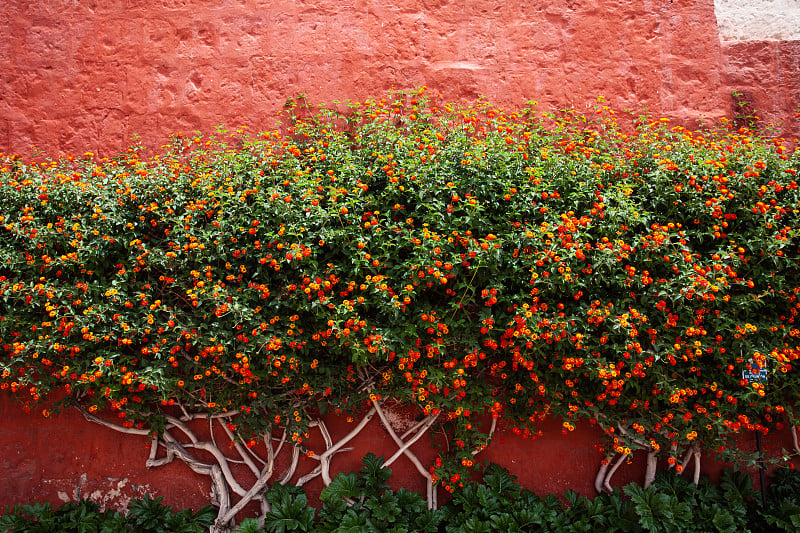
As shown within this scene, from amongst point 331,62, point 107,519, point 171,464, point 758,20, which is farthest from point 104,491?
point 758,20

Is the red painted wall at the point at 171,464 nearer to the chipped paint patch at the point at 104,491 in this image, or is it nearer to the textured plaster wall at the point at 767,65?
the chipped paint patch at the point at 104,491

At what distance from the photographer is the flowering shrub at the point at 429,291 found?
3.08m

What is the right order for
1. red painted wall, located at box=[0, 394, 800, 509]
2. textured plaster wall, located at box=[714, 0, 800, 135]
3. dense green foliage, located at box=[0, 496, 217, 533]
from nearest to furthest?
dense green foliage, located at box=[0, 496, 217, 533] < red painted wall, located at box=[0, 394, 800, 509] < textured plaster wall, located at box=[714, 0, 800, 135]

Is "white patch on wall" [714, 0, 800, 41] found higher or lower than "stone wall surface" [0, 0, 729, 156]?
higher

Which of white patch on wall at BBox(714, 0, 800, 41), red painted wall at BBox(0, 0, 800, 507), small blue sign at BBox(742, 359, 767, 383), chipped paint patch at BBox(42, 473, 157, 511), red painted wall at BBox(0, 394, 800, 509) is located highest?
white patch on wall at BBox(714, 0, 800, 41)

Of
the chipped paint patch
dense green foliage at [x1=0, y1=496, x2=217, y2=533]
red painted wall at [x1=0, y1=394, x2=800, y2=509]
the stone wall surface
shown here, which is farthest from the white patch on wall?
the chipped paint patch

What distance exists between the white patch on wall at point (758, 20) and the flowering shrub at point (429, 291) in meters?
1.17

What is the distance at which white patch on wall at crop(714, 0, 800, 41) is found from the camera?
412 cm

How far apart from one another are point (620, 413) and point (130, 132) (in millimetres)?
3834

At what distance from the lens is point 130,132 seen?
4117 mm

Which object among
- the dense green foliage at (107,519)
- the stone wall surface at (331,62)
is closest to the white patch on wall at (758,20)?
the stone wall surface at (331,62)

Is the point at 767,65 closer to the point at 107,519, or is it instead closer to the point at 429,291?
the point at 429,291

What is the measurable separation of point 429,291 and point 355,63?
1884mm

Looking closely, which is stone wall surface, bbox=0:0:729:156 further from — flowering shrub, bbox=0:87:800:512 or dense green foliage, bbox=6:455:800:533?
dense green foliage, bbox=6:455:800:533
